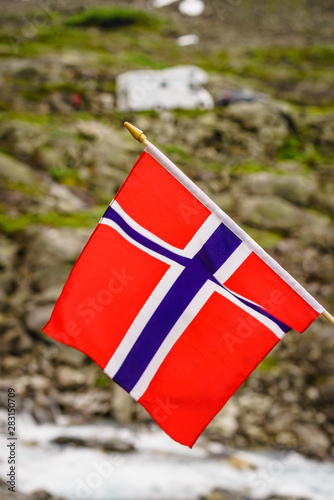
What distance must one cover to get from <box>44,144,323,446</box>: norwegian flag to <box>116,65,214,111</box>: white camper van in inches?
1278

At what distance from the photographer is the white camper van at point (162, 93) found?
37156 mm

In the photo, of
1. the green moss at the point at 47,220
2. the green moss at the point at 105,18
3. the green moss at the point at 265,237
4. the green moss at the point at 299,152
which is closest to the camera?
the green moss at the point at 47,220

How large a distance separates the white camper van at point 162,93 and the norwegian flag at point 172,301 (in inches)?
1278

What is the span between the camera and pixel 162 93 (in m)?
37.6

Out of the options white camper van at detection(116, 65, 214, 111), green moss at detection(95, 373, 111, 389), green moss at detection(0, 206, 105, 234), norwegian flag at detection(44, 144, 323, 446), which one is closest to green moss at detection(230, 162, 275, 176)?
green moss at detection(0, 206, 105, 234)

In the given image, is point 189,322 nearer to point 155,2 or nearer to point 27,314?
point 27,314

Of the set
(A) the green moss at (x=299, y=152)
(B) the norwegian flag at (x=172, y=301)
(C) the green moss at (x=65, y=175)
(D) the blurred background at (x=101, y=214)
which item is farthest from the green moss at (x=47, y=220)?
(A) the green moss at (x=299, y=152)

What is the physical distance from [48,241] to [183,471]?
9114 mm

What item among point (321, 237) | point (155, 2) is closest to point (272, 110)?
point (321, 237)

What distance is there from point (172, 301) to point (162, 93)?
34.1m

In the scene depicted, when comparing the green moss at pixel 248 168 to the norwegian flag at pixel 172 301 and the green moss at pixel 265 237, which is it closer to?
the green moss at pixel 265 237

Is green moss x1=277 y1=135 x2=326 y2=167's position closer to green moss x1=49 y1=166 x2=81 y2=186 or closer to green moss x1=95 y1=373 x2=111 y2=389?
green moss x1=49 y1=166 x2=81 y2=186

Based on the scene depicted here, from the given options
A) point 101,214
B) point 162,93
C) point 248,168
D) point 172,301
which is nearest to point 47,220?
point 101,214

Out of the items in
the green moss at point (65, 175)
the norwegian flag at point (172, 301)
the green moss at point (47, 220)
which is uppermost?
the norwegian flag at point (172, 301)
